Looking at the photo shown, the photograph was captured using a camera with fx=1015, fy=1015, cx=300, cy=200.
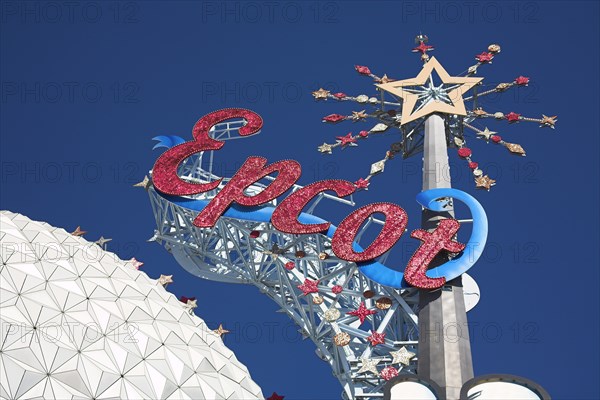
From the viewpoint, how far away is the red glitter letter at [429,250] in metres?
37.4

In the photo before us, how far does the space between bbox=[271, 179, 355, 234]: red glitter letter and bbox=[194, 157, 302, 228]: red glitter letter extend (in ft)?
3.37

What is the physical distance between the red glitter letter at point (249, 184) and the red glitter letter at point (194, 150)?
963mm

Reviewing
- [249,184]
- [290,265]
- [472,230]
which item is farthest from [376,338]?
[249,184]

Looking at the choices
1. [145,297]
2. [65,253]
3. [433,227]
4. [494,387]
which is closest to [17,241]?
[65,253]

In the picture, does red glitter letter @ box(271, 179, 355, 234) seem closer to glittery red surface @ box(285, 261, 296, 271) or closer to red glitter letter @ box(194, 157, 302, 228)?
red glitter letter @ box(194, 157, 302, 228)

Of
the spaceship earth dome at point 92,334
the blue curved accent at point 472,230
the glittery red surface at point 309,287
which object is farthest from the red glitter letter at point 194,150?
the blue curved accent at point 472,230

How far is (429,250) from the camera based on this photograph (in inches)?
1506

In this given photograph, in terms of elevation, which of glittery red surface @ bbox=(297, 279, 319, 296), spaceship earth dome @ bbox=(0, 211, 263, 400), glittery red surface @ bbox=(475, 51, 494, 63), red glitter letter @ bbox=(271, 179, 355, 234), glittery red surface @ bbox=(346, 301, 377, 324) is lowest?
spaceship earth dome @ bbox=(0, 211, 263, 400)

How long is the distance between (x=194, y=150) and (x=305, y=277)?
889 cm

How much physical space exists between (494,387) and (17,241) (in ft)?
68.2

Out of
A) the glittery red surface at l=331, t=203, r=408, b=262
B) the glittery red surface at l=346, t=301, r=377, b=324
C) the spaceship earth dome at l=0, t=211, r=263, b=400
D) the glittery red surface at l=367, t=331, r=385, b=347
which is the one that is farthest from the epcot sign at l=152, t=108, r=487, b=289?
the spaceship earth dome at l=0, t=211, r=263, b=400

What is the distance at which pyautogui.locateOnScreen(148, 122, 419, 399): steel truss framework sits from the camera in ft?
128

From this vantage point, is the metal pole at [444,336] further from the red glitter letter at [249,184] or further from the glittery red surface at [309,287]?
the red glitter letter at [249,184]

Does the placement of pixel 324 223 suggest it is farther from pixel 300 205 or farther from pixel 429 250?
pixel 429 250
